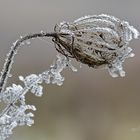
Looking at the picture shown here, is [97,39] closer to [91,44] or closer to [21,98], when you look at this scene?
[91,44]

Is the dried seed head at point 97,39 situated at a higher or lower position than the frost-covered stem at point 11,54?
higher

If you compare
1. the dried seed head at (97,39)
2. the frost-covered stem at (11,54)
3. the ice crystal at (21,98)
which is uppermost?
the dried seed head at (97,39)

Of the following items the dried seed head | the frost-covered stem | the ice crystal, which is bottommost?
the ice crystal

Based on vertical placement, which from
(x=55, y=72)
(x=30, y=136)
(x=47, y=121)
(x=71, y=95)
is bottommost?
(x=55, y=72)

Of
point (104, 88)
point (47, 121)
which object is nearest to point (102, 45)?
point (47, 121)

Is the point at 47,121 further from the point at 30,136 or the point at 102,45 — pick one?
the point at 102,45

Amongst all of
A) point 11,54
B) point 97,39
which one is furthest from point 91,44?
point 11,54

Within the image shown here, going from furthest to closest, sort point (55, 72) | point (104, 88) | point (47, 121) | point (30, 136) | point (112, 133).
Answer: point (104, 88) → point (47, 121) → point (112, 133) → point (30, 136) → point (55, 72)

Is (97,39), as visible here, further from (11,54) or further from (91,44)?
(11,54)
